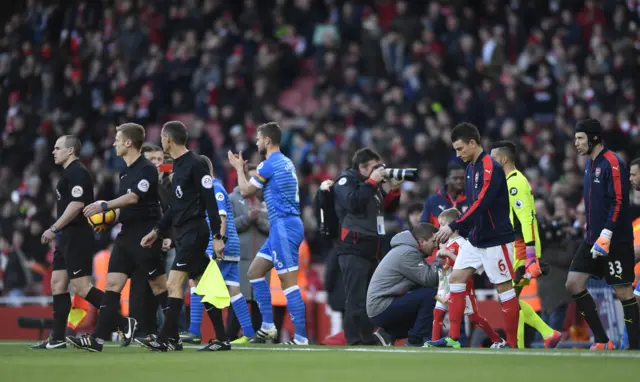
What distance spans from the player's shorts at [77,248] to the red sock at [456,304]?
371cm

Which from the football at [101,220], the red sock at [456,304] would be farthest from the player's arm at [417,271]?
the football at [101,220]

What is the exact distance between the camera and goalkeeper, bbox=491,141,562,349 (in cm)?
1162

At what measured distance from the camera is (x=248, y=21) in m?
26.3

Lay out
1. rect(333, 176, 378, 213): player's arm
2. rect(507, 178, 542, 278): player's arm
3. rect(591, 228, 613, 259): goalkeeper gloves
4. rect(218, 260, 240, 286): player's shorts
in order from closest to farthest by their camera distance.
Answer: rect(591, 228, 613, 259): goalkeeper gloves, rect(507, 178, 542, 278): player's arm, rect(333, 176, 378, 213): player's arm, rect(218, 260, 240, 286): player's shorts

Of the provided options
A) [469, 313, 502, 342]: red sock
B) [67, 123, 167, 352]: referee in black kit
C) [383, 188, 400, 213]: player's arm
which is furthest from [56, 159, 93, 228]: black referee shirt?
[469, 313, 502, 342]: red sock

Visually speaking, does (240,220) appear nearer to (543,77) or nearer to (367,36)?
(543,77)

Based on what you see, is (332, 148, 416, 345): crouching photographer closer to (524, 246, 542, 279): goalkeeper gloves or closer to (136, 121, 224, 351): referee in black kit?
(524, 246, 542, 279): goalkeeper gloves

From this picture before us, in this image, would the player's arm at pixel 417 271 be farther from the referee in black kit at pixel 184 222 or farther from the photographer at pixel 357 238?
the referee in black kit at pixel 184 222

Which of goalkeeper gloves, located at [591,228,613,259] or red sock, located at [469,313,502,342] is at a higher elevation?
goalkeeper gloves, located at [591,228,613,259]

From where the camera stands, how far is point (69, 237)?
11500 millimetres

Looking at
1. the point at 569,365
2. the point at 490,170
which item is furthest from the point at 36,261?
the point at 569,365

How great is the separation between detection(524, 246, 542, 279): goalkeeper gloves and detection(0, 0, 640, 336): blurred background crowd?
310 cm

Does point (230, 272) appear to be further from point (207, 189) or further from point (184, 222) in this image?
point (207, 189)

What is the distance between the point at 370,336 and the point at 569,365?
211 inches
